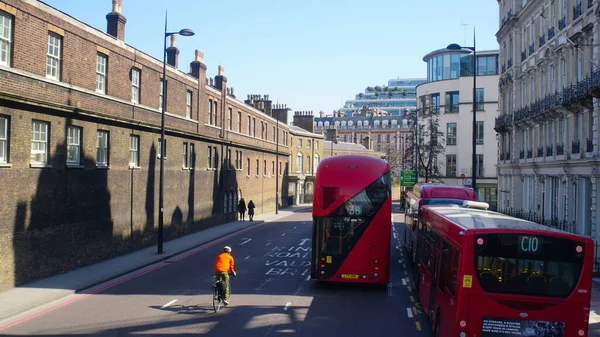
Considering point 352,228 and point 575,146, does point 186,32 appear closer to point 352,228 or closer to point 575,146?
point 352,228

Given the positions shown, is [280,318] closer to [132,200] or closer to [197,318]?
[197,318]

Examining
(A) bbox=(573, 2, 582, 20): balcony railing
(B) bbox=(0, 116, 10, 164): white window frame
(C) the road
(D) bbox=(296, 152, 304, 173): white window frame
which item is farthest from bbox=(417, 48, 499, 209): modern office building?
(B) bbox=(0, 116, 10, 164): white window frame

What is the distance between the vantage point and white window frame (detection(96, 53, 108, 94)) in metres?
23.1

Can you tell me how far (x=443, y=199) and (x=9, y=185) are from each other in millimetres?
14993

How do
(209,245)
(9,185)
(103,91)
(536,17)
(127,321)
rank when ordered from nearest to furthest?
(127,321), (9,185), (103,91), (209,245), (536,17)

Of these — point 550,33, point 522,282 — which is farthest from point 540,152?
point 522,282

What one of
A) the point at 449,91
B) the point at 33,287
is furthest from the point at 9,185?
the point at 449,91

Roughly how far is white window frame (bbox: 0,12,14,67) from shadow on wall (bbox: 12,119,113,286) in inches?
112

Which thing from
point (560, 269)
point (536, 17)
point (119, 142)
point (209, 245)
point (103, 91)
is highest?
point (536, 17)

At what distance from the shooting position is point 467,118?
66.5 m

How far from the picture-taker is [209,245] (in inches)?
1167

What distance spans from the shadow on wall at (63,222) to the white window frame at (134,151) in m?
2.98

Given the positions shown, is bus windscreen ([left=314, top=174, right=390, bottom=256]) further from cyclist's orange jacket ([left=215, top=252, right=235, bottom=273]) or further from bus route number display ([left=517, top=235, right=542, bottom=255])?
bus route number display ([left=517, top=235, right=542, bottom=255])

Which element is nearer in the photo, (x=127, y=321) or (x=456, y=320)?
(x=456, y=320)
